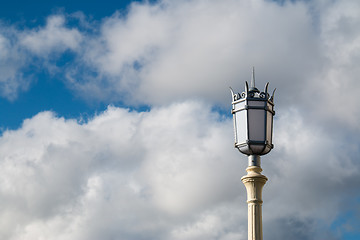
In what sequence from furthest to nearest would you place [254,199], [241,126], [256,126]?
[241,126] < [256,126] < [254,199]

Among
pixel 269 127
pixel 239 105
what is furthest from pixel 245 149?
pixel 239 105

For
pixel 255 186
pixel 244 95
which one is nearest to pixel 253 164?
pixel 255 186

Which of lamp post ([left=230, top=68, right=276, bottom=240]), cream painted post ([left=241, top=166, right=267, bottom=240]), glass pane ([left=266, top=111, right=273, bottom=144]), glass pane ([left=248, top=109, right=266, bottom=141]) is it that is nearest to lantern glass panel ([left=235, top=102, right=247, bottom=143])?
lamp post ([left=230, top=68, right=276, bottom=240])

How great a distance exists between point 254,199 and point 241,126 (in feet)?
5.33

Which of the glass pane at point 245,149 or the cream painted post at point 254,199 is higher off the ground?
the glass pane at point 245,149

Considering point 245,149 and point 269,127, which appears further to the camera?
point 269,127

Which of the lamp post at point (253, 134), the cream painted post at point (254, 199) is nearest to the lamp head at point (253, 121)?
the lamp post at point (253, 134)

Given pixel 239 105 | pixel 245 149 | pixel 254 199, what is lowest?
pixel 254 199

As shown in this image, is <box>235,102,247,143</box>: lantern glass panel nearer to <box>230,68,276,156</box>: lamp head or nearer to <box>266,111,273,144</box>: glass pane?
<box>230,68,276,156</box>: lamp head

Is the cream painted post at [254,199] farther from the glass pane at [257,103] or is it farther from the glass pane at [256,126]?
the glass pane at [257,103]

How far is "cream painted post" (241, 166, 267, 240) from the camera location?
40.8ft

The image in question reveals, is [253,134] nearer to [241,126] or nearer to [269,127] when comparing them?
[241,126]

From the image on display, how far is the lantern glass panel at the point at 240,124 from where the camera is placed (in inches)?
511

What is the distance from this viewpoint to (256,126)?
42.5 feet
